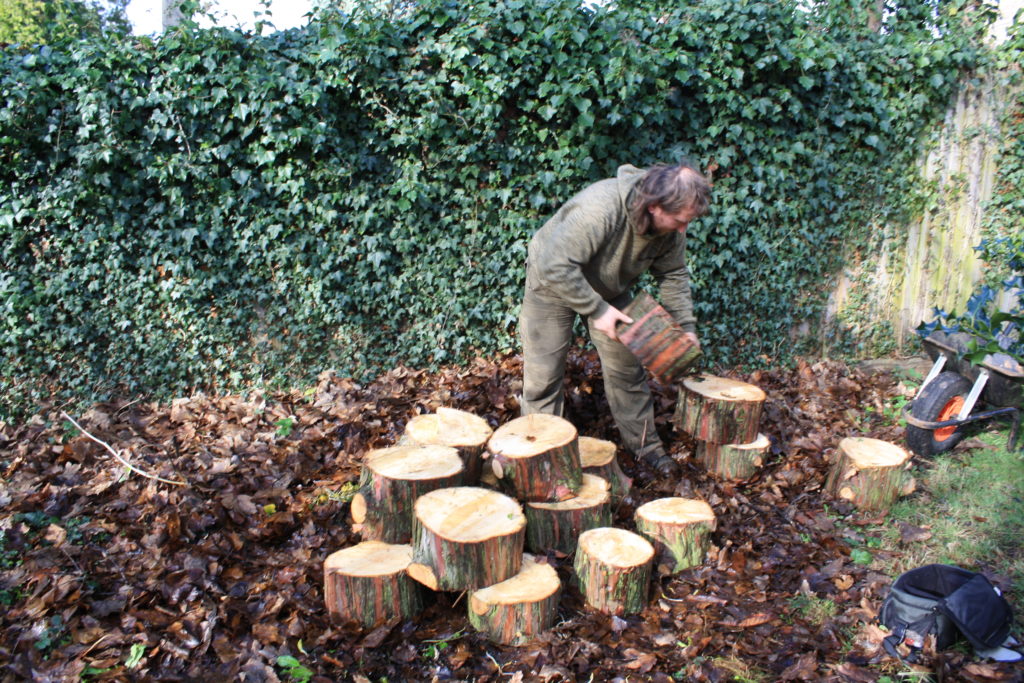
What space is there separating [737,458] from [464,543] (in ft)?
7.27

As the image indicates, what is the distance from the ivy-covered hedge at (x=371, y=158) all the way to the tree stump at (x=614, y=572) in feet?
9.17

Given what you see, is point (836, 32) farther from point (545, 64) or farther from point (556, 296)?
point (556, 296)

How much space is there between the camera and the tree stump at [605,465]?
3760mm

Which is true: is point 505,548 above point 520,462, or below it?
below

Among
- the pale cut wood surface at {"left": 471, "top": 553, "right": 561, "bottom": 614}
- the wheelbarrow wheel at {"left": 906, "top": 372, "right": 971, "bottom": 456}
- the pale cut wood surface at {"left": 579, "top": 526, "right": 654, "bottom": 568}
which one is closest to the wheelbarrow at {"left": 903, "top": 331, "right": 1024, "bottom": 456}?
the wheelbarrow wheel at {"left": 906, "top": 372, "right": 971, "bottom": 456}

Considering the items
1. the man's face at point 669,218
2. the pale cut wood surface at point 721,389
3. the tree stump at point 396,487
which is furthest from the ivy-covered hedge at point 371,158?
the tree stump at point 396,487

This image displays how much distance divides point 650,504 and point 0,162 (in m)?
4.98

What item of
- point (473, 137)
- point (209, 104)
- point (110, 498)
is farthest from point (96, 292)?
point (473, 137)

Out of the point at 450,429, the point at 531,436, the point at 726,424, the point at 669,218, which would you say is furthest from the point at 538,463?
the point at 726,424

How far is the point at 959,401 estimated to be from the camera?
15.3ft

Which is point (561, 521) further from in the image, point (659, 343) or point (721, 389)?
point (721, 389)

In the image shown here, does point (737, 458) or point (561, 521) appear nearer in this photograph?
point (561, 521)

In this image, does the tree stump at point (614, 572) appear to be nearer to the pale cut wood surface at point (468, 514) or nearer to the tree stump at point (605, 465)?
the pale cut wood surface at point (468, 514)

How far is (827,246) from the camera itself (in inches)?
248
